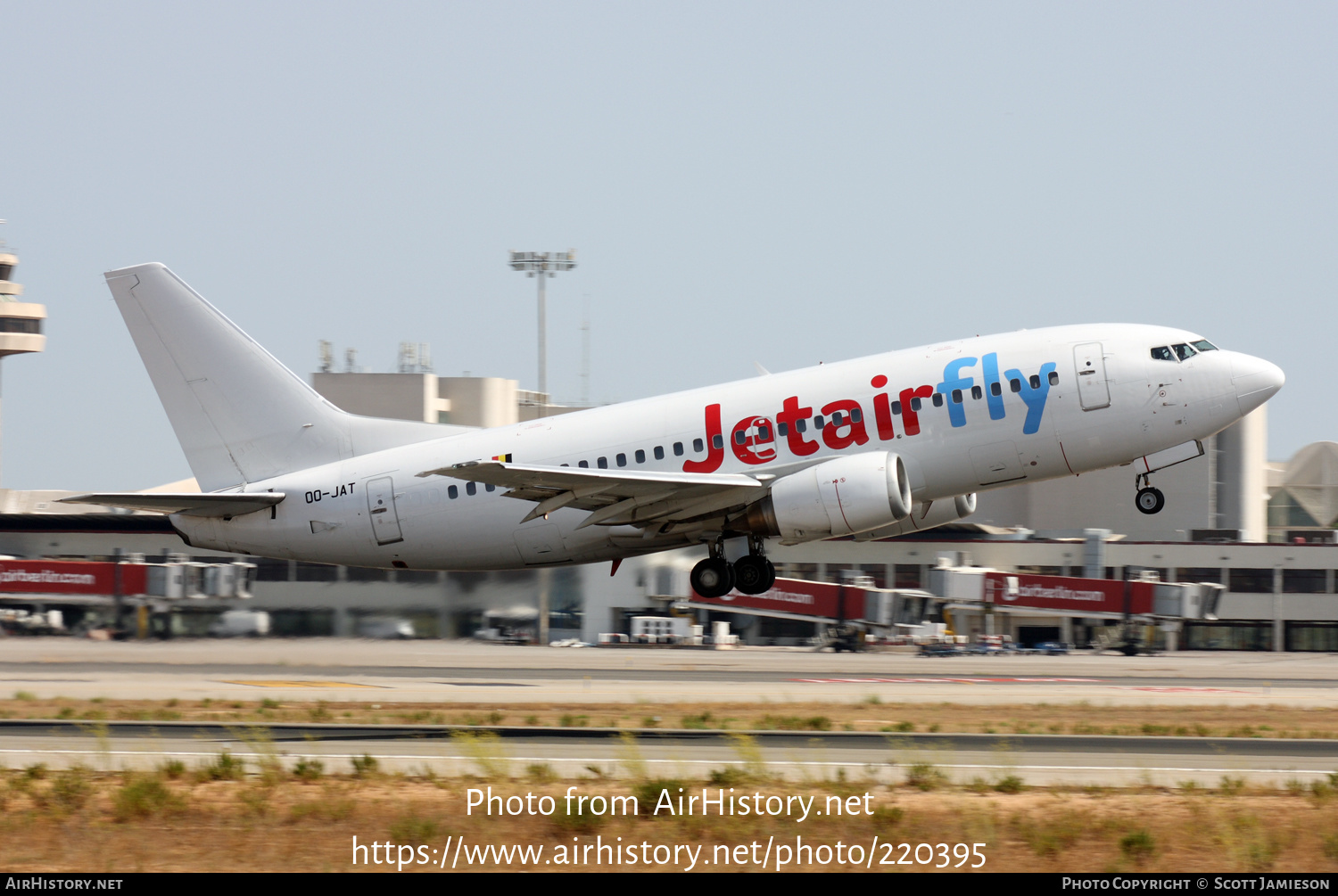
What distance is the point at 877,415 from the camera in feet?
95.3

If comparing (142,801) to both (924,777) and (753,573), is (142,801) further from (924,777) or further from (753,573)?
(753,573)

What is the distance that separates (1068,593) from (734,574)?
4147cm

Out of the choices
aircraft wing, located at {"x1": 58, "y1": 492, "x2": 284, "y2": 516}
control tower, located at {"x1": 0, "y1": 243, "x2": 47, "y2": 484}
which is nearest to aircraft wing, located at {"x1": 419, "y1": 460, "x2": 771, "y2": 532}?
aircraft wing, located at {"x1": 58, "y1": 492, "x2": 284, "y2": 516}

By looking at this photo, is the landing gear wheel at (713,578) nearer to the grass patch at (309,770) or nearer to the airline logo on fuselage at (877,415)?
the airline logo on fuselage at (877,415)

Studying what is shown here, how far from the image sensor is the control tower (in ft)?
370

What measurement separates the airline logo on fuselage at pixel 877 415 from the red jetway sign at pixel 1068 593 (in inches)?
1602

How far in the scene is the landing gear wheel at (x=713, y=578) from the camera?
3162 cm

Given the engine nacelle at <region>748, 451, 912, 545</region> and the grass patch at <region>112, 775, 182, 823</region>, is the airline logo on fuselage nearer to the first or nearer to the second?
the engine nacelle at <region>748, 451, 912, 545</region>

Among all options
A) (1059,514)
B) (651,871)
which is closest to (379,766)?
(651,871)

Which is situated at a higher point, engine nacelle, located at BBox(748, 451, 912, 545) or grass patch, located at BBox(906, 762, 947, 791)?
engine nacelle, located at BBox(748, 451, 912, 545)

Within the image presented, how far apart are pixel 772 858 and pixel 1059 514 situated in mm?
89190

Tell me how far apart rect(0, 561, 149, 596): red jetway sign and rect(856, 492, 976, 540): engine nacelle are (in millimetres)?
28063

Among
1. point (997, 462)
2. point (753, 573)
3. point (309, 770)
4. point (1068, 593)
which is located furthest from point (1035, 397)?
point (1068, 593)
